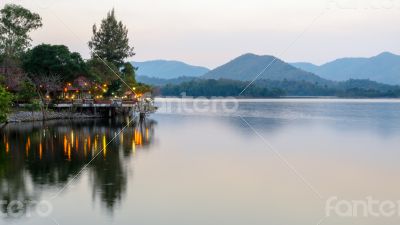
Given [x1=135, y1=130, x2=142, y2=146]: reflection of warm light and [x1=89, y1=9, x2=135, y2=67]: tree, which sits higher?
[x1=89, y1=9, x2=135, y2=67]: tree

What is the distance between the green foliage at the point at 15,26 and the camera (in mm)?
69000

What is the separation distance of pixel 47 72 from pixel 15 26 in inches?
500

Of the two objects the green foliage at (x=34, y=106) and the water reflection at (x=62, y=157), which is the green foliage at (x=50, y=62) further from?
the water reflection at (x=62, y=157)

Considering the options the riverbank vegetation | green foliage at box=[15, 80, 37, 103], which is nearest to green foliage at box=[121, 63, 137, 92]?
the riverbank vegetation

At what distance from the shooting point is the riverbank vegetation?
5953 centimetres

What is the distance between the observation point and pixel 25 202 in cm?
1883

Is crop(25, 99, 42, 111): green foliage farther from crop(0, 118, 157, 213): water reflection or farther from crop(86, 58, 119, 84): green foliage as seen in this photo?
crop(86, 58, 119, 84): green foliage

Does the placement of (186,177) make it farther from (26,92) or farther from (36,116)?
(26,92)

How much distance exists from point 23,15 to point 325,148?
162ft

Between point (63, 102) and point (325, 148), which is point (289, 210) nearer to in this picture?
point (325, 148)

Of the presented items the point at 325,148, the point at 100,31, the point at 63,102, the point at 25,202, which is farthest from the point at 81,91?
the point at 25,202

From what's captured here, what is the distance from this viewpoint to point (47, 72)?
62.5 metres

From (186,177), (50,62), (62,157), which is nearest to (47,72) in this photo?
A: (50,62)

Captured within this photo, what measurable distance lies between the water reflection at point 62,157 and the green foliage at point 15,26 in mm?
25382
